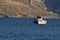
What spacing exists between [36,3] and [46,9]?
8.81 meters

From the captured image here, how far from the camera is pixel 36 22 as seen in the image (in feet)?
Answer: 298

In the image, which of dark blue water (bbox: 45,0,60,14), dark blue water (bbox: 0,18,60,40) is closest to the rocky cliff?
dark blue water (bbox: 45,0,60,14)

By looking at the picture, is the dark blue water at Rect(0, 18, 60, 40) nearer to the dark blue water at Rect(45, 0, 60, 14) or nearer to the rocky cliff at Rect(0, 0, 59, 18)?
the rocky cliff at Rect(0, 0, 59, 18)

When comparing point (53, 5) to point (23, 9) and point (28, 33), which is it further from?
point (28, 33)

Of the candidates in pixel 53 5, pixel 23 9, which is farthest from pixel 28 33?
pixel 53 5

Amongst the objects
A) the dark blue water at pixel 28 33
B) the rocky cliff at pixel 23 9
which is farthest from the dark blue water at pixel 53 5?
the dark blue water at pixel 28 33

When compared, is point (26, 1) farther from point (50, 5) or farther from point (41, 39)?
point (41, 39)

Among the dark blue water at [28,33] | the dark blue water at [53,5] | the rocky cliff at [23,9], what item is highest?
the dark blue water at [28,33]

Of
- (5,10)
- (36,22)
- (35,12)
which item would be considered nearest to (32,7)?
(35,12)

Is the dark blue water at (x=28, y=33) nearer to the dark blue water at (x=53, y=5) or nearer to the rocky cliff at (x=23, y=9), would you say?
the rocky cliff at (x=23, y=9)

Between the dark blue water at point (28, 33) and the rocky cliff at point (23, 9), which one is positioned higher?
the dark blue water at point (28, 33)

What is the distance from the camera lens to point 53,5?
163 meters

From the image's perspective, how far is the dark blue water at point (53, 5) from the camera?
514ft

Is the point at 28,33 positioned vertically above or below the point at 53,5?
above
